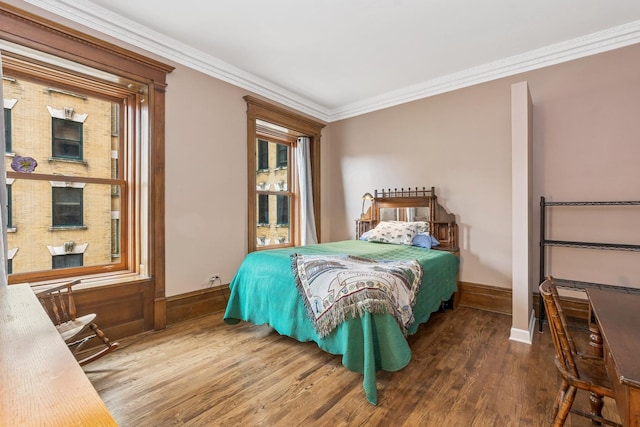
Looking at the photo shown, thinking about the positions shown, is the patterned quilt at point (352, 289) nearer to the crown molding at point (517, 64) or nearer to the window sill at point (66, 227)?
the window sill at point (66, 227)

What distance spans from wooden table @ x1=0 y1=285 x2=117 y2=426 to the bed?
1.49 m

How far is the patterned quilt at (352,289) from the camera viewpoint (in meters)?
1.94

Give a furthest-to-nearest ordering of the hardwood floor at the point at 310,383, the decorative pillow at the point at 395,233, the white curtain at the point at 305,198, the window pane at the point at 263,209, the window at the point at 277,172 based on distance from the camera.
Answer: the white curtain at the point at 305,198
the window pane at the point at 263,209
the window at the point at 277,172
the decorative pillow at the point at 395,233
the hardwood floor at the point at 310,383

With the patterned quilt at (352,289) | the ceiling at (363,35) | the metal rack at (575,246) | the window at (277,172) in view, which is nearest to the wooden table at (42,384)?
the patterned quilt at (352,289)

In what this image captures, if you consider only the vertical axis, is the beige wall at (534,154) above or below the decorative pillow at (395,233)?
above

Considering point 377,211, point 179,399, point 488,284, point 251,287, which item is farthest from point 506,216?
point 179,399

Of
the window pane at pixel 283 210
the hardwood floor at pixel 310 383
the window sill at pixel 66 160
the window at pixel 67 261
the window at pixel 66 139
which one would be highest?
the window at pixel 66 139

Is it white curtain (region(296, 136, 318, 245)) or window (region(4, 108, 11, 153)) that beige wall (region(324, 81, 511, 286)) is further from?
window (region(4, 108, 11, 153))

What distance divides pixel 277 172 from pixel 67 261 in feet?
8.80

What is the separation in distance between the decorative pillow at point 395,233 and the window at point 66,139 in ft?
10.6

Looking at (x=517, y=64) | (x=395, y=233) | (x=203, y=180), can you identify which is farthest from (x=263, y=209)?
(x=517, y=64)

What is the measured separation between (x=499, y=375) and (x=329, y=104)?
12.9ft

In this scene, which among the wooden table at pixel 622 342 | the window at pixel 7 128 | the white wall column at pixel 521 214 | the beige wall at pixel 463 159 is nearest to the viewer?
the wooden table at pixel 622 342

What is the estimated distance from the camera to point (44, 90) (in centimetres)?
250
